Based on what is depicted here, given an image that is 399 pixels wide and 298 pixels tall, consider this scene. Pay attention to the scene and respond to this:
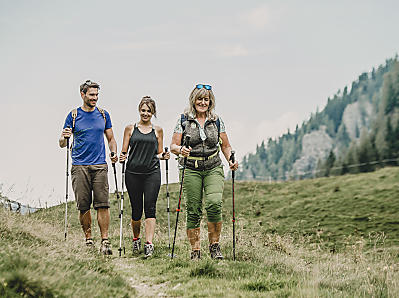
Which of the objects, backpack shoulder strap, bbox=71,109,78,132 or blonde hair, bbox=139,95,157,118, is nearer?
backpack shoulder strap, bbox=71,109,78,132

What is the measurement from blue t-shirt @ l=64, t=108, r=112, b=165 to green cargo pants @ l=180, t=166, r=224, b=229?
1856 millimetres

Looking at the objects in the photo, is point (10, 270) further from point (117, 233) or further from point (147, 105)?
point (117, 233)

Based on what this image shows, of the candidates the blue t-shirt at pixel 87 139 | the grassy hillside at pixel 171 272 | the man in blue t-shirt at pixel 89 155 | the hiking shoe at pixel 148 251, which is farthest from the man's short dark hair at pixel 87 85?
the hiking shoe at pixel 148 251

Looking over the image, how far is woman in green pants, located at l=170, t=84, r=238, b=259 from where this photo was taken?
7230 mm

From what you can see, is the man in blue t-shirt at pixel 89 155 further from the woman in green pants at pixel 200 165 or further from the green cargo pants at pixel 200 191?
the green cargo pants at pixel 200 191

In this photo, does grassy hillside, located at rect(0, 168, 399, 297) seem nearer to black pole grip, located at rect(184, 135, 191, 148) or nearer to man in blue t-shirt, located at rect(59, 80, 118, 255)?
man in blue t-shirt, located at rect(59, 80, 118, 255)

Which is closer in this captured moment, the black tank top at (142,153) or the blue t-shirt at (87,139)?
the blue t-shirt at (87,139)

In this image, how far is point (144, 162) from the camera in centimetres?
816

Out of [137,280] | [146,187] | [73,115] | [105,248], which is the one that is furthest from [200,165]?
[73,115]

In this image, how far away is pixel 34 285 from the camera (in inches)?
159

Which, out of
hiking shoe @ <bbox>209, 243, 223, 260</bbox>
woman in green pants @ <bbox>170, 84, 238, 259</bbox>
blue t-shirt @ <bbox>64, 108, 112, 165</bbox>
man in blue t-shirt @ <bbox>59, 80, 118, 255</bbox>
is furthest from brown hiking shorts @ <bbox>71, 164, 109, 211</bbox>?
hiking shoe @ <bbox>209, 243, 223, 260</bbox>

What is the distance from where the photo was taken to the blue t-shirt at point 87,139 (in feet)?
26.0

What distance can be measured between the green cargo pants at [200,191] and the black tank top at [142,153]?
45.1 inches

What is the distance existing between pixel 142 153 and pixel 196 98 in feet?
5.39
